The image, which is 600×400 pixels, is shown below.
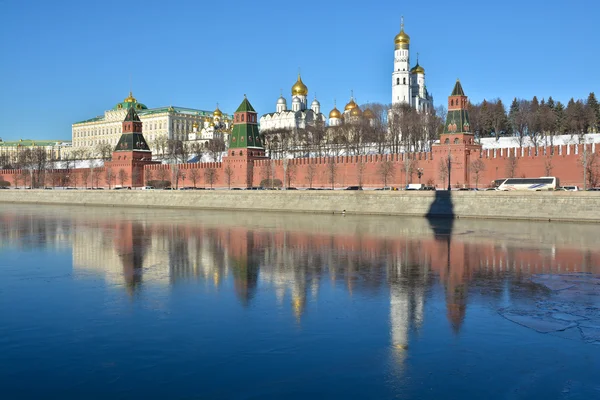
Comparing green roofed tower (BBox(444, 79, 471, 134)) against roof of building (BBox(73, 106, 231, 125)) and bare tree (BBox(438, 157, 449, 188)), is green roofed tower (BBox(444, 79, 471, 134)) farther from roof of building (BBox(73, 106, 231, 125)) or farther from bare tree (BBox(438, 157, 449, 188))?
roof of building (BBox(73, 106, 231, 125))

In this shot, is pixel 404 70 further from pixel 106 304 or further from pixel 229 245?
pixel 106 304

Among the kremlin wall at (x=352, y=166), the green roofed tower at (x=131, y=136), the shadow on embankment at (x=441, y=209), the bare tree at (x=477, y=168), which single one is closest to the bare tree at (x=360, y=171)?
the kremlin wall at (x=352, y=166)

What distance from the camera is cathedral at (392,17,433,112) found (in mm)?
53000

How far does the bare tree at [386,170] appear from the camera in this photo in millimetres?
28578

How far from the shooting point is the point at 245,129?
1352 inches

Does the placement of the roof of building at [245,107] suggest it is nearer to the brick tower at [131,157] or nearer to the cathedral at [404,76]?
the brick tower at [131,157]

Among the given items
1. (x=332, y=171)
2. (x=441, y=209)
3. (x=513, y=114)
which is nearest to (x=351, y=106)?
(x=513, y=114)

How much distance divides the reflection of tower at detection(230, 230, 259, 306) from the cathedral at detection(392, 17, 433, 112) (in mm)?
40474

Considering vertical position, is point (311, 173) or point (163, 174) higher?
point (163, 174)

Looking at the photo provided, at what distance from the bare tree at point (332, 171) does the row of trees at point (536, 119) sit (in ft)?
39.5

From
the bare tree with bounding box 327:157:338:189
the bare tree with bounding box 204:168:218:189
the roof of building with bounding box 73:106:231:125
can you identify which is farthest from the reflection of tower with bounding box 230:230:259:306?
the roof of building with bounding box 73:106:231:125

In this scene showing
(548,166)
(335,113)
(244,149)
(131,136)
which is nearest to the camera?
(548,166)

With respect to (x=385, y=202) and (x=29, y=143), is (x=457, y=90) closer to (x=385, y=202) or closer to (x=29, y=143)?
(x=385, y=202)

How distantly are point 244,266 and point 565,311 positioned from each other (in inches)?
193
